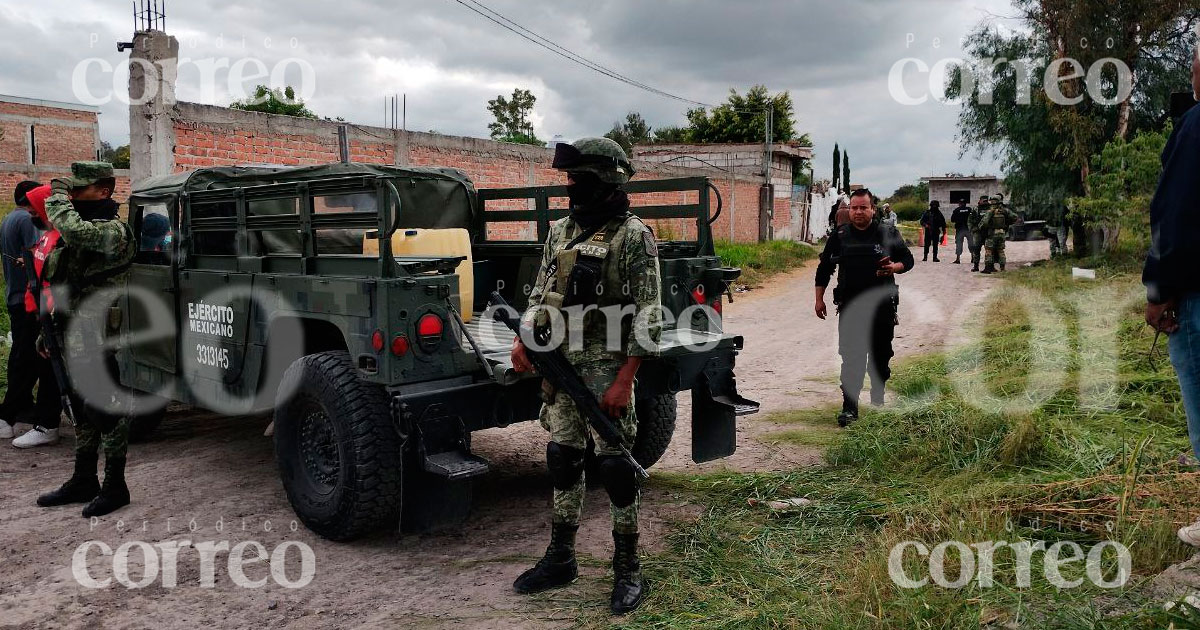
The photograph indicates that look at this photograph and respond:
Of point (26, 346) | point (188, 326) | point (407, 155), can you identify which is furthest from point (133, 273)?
point (407, 155)

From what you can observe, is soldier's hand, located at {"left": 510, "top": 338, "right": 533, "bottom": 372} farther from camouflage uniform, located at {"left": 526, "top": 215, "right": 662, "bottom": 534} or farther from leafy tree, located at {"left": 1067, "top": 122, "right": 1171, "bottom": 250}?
leafy tree, located at {"left": 1067, "top": 122, "right": 1171, "bottom": 250}

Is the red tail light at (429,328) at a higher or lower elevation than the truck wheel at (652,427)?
higher

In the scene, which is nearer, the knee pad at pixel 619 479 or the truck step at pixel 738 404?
the knee pad at pixel 619 479

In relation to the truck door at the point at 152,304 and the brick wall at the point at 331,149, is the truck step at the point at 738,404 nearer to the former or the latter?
the brick wall at the point at 331,149

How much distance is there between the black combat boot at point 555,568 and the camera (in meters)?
3.47

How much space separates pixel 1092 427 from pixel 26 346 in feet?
21.9

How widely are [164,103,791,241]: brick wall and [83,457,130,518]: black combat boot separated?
9.38ft

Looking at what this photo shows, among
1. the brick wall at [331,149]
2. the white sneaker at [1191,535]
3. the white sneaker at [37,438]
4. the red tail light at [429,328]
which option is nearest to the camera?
the white sneaker at [1191,535]

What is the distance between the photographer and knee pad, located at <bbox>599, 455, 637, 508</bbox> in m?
3.40

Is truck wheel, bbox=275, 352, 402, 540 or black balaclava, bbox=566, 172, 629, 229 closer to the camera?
black balaclava, bbox=566, 172, 629, 229

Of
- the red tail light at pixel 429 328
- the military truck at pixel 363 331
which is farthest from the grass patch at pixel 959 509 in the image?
the red tail light at pixel 429 328

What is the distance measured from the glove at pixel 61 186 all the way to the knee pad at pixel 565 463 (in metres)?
2.92

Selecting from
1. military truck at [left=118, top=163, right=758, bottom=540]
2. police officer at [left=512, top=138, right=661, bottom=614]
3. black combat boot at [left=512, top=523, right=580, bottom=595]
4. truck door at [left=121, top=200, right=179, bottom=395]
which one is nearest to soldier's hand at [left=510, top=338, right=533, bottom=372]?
police officer at [left=512, top=138, right=661, bottom=614]

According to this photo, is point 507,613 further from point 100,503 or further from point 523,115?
point 523,115
